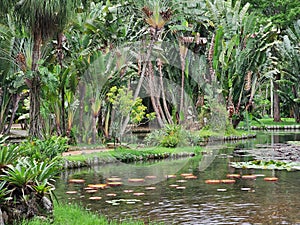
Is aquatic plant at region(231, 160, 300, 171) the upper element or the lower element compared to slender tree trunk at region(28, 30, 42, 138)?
lower

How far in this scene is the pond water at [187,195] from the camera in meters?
7.27

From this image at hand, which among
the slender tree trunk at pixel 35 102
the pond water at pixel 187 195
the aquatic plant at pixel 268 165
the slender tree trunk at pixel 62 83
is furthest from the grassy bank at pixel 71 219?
the slender tree trunk at pixel 62 83

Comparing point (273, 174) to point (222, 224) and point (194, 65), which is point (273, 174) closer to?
point (222, 224)

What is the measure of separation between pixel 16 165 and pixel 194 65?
17.0m

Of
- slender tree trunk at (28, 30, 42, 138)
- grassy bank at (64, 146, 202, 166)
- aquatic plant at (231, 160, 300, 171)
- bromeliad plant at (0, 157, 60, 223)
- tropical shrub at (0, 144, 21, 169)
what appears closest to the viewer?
bromeliad plant at (0, 157, 60, 223)

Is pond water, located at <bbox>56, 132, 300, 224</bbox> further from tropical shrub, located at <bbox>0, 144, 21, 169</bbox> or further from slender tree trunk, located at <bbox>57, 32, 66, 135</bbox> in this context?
slender tree trunk, located at <bbox>57, 32, 66, 135</bbox>

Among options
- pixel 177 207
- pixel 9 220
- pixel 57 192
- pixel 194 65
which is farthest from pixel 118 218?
pixel 194 65

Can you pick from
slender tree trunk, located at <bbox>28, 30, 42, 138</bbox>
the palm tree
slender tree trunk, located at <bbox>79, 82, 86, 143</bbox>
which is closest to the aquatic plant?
slender tree trunk, located at <bbox>28, 30, 42, 138</bbox>

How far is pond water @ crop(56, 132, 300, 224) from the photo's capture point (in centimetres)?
727

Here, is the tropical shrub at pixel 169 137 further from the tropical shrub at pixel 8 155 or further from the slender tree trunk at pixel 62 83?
the tropical shrub at pixel 8 155

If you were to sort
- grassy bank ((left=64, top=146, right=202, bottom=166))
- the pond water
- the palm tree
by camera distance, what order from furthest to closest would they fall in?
grassy bank ((left=64, top=146, right=202, bottom=166)), the palm tree, the pond water

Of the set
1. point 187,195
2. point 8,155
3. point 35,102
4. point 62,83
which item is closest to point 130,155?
point 62,83

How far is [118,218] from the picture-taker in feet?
23.2

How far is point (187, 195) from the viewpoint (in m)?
8.93
